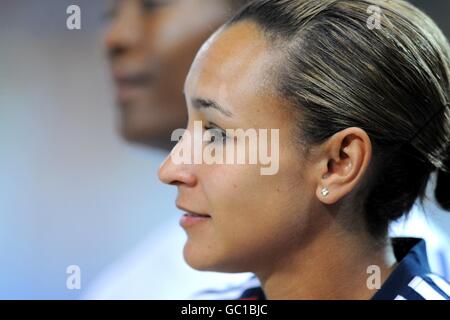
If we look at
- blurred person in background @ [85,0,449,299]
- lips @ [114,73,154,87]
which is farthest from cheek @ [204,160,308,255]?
lips @ [114,73,154,87]

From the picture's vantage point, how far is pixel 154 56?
1.27 metres

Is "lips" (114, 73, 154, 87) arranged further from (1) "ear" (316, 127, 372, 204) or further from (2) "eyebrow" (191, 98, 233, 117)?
(1) "ear" (316, 127, 372, 204)

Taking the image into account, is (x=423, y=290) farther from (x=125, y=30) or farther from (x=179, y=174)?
(x=125, y=30)

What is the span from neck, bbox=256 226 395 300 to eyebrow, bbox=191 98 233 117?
0.71 ft

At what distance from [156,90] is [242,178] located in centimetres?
48

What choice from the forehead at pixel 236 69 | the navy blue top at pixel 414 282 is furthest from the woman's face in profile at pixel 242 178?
the navy blue top at pixel 414 282

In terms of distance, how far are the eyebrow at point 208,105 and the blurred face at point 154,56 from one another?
1.21ft

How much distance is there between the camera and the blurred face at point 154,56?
123 centimetres

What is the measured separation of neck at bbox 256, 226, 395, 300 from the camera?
871mm

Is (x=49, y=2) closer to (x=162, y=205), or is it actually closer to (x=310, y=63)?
(x=162, y=205)

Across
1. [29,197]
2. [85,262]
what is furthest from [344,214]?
[29,197]

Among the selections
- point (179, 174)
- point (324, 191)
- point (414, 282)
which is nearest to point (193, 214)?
point (179, 174)

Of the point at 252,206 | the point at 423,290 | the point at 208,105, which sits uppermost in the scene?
the point at 208,105

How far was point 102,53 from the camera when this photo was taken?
4.24 feet
